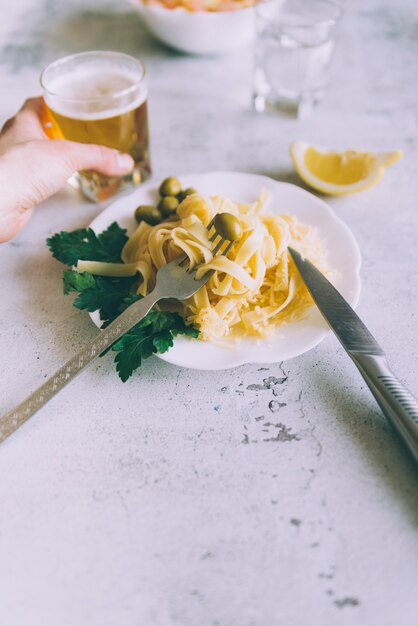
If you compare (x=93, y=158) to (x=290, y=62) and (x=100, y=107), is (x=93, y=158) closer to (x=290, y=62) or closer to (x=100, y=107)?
(x=100, y=107)

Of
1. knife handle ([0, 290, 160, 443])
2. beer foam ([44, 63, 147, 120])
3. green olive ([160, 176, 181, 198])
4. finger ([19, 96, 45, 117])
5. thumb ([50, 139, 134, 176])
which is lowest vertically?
knife handle ([0, 290, 160, 443])

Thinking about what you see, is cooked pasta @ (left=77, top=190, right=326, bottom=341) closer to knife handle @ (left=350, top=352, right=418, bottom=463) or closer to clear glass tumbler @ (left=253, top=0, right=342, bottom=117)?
knife handle @ (left=350, top=352, right=418, bottom=463)

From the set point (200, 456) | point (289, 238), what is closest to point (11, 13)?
point (289, 238)

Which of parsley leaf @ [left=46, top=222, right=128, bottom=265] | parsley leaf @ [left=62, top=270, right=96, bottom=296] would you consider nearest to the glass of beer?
parsley leaf @ [left=46, top=222, right=128, bottom=265]

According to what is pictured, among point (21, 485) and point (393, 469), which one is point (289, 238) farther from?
point (21, 485)

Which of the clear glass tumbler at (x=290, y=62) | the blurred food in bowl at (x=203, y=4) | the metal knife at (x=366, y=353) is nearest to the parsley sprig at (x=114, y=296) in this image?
the metal knife at (x=366, y=353)

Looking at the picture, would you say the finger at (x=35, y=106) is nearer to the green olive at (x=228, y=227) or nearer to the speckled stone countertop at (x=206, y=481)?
the speckled stone countertop at (x=206, y=481)
